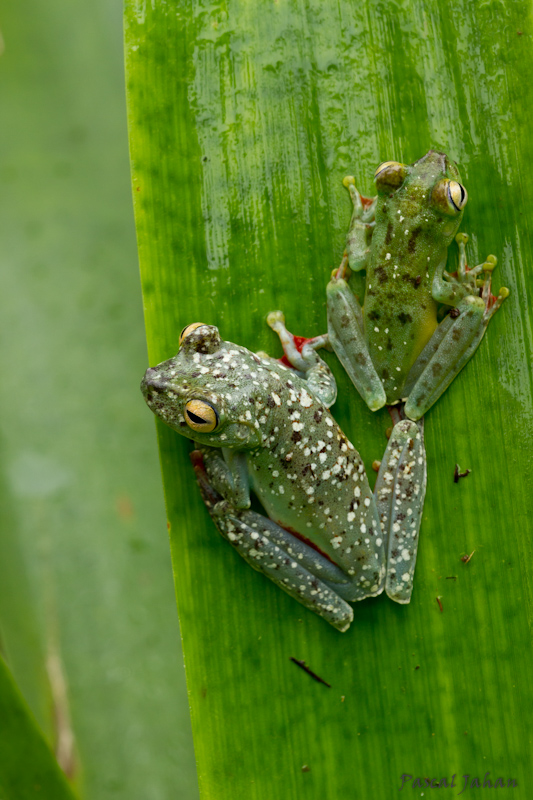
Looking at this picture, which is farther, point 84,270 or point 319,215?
point 84,270

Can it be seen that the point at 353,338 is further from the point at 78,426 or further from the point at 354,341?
the point at 78,426

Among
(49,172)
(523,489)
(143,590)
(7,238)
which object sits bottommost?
(143,590)

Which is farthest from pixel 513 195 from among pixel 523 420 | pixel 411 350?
pixel 523 420

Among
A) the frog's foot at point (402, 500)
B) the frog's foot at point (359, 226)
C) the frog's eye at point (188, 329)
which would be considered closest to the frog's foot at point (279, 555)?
the frog's foot at point (402, 500)

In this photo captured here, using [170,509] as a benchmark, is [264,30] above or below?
above

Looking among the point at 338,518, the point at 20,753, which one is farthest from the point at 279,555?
the point at 20,753

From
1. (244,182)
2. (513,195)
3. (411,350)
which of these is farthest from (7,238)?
(513,195)

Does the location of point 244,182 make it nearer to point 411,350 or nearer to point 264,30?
point 264,30
